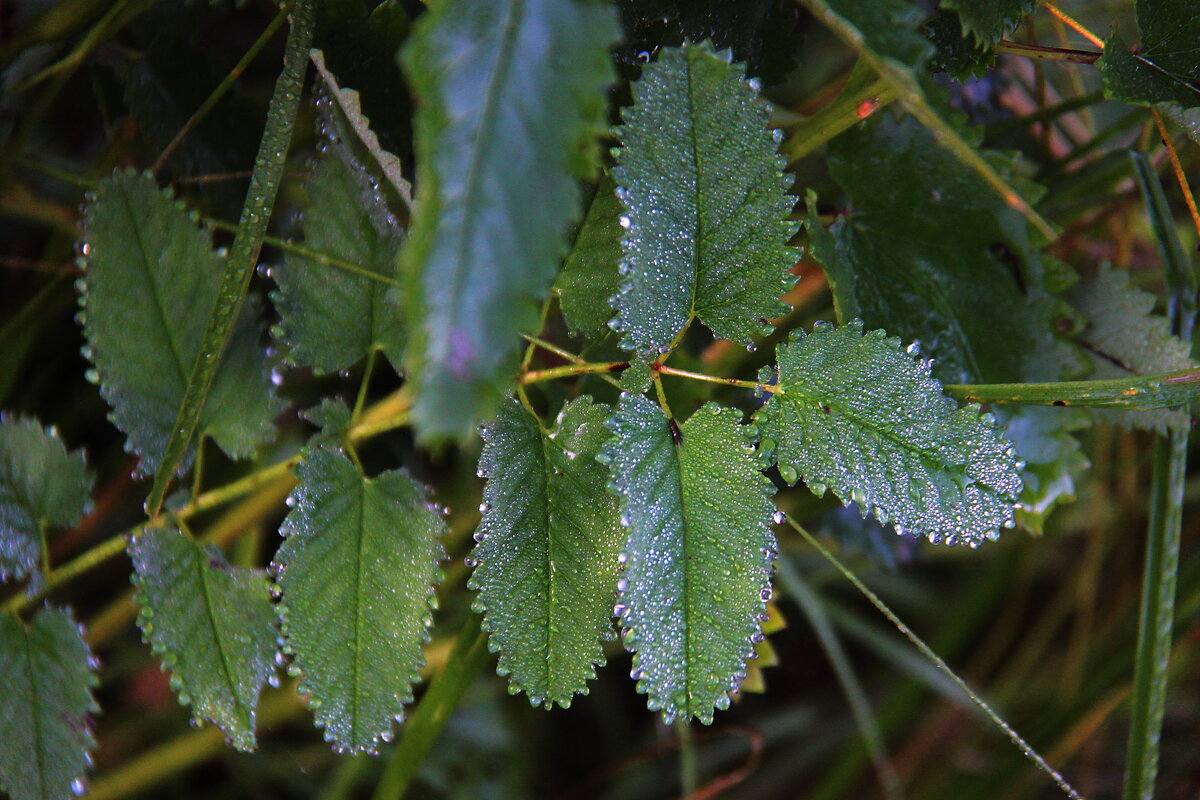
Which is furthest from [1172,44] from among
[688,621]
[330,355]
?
[330,355]

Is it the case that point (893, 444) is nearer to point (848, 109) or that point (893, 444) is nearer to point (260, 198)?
point (848, 109)

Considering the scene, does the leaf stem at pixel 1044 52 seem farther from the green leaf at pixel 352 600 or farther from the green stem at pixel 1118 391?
the green leaf at pixel 352 600

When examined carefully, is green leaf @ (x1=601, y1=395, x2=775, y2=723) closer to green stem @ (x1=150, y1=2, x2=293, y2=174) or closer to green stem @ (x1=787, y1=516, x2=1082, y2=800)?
green stem @ (x1=787, y1=516, x2=1082, y2=800)

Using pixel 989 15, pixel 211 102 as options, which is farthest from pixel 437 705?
pixel 989 15

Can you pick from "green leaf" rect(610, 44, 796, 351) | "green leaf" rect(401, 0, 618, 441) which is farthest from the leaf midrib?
"green leaf" rect(610, 44, 796, 351)

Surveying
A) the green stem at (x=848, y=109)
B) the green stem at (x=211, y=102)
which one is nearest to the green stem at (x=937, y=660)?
the green stem at (x=848, y=109)

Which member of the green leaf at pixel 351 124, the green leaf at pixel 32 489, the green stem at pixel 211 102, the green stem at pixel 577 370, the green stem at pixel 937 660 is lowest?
the green stem at pixel 937 660
